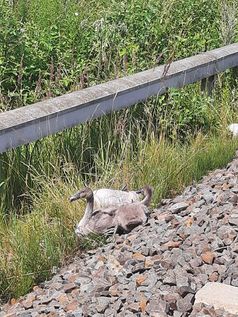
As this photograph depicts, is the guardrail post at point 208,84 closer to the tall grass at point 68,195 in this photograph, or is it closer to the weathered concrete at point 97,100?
the weathered concrete at point 97,100

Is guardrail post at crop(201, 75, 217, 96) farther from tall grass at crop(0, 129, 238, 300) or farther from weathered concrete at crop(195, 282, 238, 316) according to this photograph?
weathered concrete at crop(195, 282, 238, 316)

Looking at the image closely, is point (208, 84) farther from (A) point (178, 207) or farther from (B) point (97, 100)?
(A) point (178, 207)

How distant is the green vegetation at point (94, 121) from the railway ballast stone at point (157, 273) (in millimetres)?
313

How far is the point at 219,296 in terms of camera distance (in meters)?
4.14

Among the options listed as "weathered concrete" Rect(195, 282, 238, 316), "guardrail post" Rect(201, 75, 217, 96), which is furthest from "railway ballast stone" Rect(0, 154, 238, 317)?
"guardrail post" Rect(201, 75, 217, 96)

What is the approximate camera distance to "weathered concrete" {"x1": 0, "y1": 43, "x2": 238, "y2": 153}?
5.79m

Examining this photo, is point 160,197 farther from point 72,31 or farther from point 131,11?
point 131,11

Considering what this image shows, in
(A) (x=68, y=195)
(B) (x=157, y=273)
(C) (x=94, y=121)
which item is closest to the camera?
(B) (x=157, y=273)

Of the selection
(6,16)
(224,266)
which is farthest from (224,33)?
(224,266)

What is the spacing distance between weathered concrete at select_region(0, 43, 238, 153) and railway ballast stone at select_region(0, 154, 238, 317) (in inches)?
41.9

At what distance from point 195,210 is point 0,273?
1.50 metres

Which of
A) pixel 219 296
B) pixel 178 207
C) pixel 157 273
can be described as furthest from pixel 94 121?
pixel 219 296

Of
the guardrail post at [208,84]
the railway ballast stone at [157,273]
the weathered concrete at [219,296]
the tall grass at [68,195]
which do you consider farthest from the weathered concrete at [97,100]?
the weathered concrete at [219,296]

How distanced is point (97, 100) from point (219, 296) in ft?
9.16
